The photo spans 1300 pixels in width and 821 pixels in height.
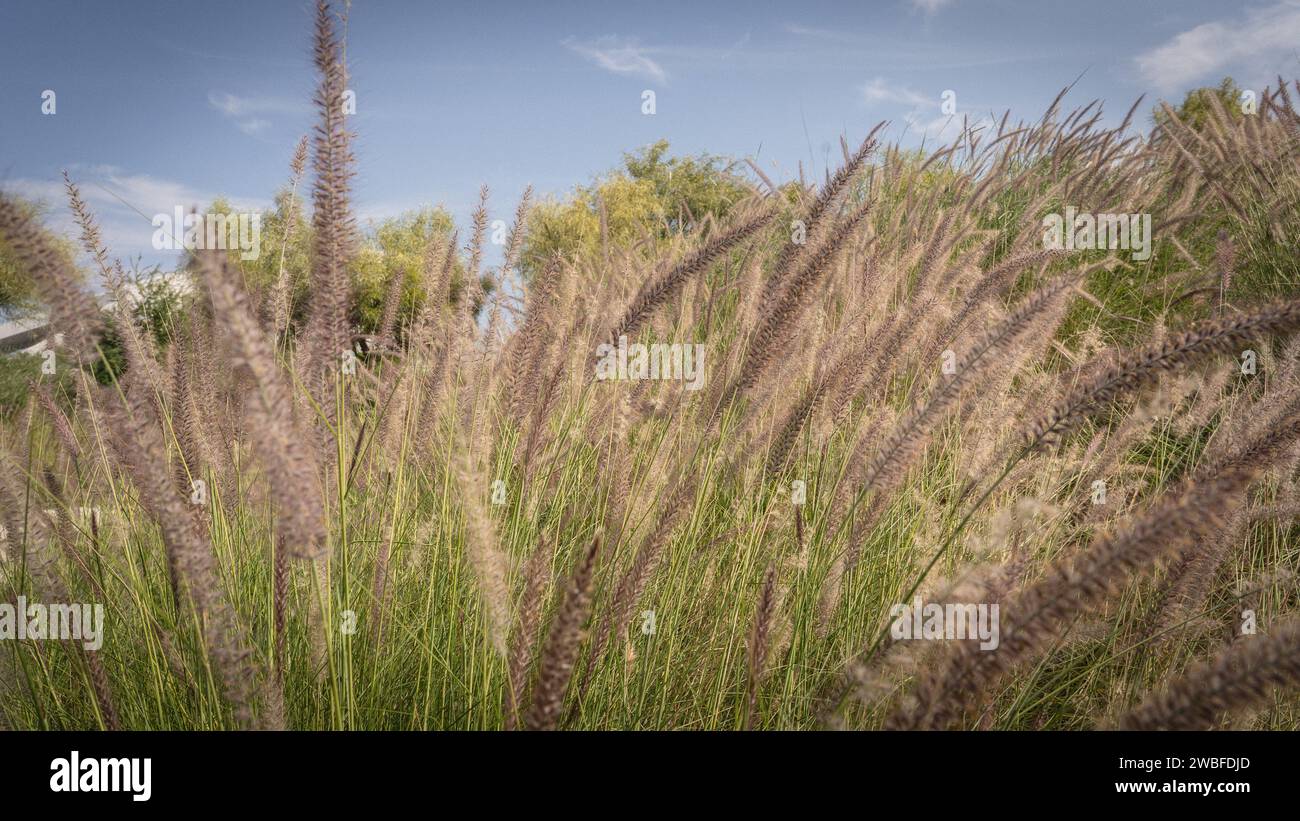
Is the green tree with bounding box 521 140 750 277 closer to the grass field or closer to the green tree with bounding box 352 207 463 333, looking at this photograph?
the green tree with bounding box 352 207 463 333

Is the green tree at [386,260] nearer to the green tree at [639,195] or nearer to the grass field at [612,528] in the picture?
the green tree at [639,195]

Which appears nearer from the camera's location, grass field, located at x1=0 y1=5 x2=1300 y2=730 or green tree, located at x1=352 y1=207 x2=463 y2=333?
grass field, located at x1=0 y1=5 x2=1300 y2=730

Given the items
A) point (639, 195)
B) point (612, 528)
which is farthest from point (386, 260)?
point (612, 528)

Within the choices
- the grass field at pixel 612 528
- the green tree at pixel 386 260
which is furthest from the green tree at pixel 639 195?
the grass field at pixel 612 528

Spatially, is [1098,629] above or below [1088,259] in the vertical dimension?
below

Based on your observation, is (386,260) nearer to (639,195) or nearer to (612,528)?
(639,195)

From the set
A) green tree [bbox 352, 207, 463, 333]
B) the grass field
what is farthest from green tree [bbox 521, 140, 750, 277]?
the grass field

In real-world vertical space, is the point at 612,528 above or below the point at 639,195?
below

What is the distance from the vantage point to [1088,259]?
6.30m

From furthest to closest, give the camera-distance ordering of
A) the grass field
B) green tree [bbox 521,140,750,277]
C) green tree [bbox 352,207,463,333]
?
green tree [bbox 521,140,750,277], green tree [bbox 352,207,463,333], the grass field

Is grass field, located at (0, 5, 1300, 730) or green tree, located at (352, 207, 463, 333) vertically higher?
green tree, located at (352, 207, 463, 333)
